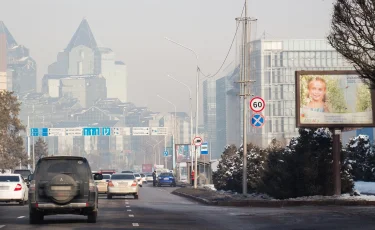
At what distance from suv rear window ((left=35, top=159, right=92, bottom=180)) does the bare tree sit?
8040mm

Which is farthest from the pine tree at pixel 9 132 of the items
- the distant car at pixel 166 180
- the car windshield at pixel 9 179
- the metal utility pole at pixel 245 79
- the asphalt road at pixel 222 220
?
the asphalt road at pixel 222 220

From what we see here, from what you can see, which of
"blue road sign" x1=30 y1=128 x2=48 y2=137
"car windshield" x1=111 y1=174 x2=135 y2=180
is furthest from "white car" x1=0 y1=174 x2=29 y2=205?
"blue road sign" x1=30 y1=128 x2=48 y2=137

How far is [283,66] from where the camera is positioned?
559 ft

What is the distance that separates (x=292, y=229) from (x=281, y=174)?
19.0 meters

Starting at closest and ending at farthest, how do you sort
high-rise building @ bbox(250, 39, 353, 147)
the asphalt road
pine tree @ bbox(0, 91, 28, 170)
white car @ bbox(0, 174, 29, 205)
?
1. the asphalt road
2. white car @ bbox(0, 174, 29, 205)
3. pine tree @ bbox(0, 91, 28, 170)
4. high-rise building @ bbox(250, 39, 353, 147)

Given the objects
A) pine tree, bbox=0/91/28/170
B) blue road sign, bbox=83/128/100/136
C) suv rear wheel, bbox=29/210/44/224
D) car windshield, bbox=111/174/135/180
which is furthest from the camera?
blue road sign, bbox=83/128/100/136

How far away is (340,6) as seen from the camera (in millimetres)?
27969

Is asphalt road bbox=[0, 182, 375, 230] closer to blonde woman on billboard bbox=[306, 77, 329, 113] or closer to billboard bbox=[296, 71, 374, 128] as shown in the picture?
billboard bbox=[296, 71, 374, 128]

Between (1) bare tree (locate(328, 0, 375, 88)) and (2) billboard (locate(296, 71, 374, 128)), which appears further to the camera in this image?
(2) billboard (locate(296, 71, 374, 128))

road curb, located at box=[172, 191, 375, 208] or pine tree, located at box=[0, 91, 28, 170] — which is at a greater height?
pine tree, located at box=[0, 91, 28, 170]

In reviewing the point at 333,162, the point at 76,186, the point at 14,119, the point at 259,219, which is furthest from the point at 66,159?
the point at 14,119

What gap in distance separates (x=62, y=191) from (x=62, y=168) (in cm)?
87

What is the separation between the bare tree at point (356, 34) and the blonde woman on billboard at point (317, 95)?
12879 millimetres

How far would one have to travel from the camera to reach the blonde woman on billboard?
137 ft
